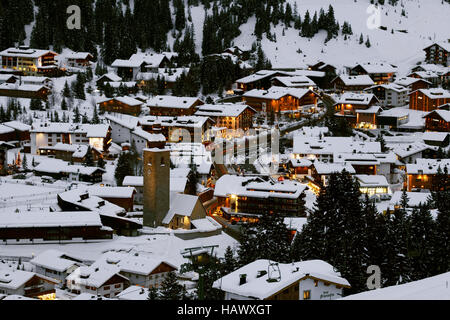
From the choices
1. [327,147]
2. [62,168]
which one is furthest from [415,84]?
[62,168]

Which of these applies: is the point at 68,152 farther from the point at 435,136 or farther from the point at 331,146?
the point at 435,136

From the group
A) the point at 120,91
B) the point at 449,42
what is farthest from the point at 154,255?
the point at 449,42

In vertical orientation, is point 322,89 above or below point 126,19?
below

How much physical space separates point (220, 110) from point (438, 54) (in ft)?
101

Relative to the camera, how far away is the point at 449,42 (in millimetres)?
78750

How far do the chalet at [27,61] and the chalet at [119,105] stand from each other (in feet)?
31.7

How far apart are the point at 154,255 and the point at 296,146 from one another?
19.3m

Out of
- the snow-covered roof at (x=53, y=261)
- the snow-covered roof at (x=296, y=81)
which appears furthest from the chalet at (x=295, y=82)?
the snow-covered roof at (x=53, y=261)

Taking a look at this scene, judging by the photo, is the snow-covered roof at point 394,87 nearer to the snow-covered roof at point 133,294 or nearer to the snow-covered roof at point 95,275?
the snow-covered roof at point 95,275

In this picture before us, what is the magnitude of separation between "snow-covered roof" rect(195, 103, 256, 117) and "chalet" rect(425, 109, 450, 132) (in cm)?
1416

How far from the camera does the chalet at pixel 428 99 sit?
197ft

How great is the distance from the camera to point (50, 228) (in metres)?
34.0

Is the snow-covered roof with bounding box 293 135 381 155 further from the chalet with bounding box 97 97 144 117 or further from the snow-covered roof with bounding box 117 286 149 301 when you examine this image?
the snow-covered roof with bounding box 117 286 149 301
